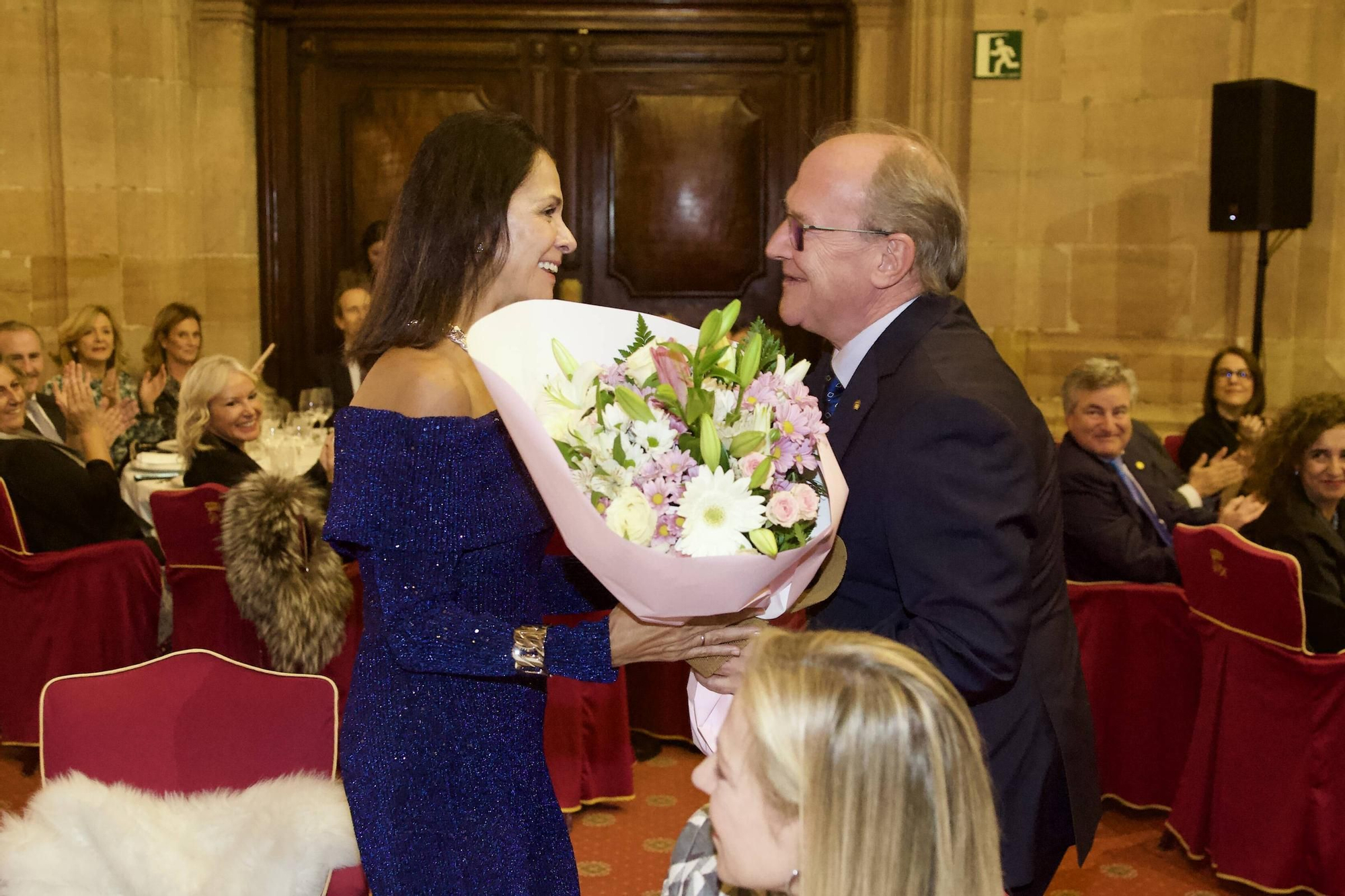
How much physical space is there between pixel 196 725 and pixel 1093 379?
3555 mm

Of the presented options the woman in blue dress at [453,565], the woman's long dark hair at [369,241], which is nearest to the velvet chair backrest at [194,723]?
the woman in blue dress at [453,565]

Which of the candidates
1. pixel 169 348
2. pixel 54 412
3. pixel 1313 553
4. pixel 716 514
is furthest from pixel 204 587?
pixel 1313 553

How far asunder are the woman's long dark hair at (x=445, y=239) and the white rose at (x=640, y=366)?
44 cm

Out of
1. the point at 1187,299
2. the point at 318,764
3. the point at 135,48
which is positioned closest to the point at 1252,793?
the point at 318,764

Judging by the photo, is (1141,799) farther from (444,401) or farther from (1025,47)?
(1025,47)

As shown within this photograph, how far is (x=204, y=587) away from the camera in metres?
4.63

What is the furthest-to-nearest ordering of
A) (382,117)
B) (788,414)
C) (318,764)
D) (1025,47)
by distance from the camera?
(382,117)
(1025,47)
(318,764)
(788,414)

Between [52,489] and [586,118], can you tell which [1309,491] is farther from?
[586,118]

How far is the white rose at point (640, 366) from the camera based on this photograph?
1.65 m

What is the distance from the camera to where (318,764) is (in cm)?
239

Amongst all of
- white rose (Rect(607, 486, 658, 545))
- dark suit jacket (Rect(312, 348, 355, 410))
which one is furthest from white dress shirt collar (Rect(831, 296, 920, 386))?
dark suit jacket (Rect(312, 348, 355, 410))

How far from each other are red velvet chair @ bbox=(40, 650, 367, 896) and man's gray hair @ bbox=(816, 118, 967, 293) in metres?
1.28

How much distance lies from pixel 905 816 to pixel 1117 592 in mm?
3391

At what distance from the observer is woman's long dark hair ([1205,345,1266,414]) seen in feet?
20.9
